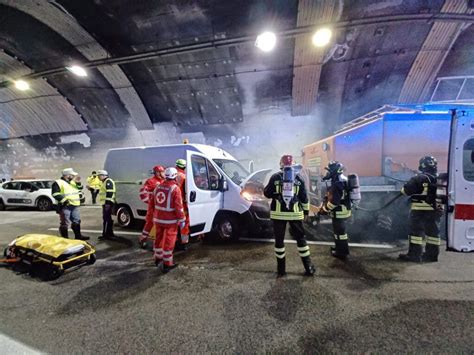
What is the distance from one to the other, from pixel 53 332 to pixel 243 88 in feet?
32.4

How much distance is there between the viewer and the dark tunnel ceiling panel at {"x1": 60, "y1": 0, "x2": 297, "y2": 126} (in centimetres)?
742

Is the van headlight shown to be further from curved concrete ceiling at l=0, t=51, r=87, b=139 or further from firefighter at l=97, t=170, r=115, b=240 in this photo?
curved concrete ceiling at l=0, t=51, r=87, b=139

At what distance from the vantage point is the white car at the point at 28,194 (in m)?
10.7

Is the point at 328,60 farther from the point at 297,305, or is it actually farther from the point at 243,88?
the point at 297,305

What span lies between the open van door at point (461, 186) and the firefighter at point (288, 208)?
1.94 metres

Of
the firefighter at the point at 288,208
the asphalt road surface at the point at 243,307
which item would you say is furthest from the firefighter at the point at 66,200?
the firefighter at the point at 288,208

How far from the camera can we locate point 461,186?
310 cm

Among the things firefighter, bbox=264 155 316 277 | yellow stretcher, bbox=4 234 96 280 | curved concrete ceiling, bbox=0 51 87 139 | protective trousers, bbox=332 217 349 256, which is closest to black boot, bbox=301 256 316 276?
firefighter, bbox=264 155 316 277

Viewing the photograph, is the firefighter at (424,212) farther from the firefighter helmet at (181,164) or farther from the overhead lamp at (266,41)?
the overhead lamp at (266,41)

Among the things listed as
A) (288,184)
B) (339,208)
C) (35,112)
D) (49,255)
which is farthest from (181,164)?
(35,112)

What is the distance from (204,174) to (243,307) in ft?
10.1

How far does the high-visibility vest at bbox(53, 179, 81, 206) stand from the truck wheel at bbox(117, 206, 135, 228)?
143 centimetres

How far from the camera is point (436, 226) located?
4137 mm

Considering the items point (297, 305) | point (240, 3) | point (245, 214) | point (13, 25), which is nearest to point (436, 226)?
point (297, 305)
